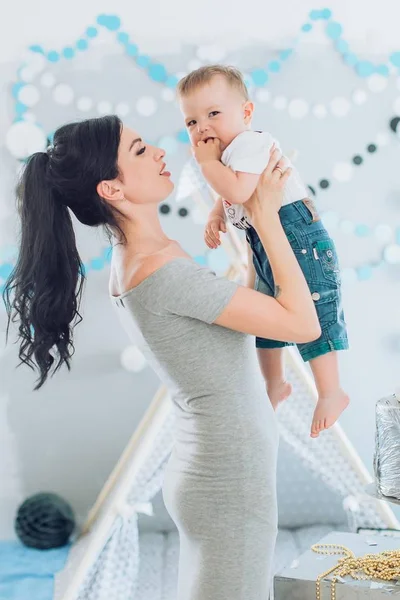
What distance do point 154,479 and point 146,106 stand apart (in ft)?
4.59

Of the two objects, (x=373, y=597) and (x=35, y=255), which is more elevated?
(x=35, y=255)

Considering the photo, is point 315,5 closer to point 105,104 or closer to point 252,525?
Result: point 105,104

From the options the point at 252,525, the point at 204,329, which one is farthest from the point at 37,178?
the point at 252,525

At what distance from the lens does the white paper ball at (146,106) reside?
10.6ft

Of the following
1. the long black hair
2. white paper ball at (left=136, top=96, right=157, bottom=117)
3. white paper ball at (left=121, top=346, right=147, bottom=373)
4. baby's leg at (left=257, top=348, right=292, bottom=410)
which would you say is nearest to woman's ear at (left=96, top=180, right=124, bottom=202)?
the long black hair

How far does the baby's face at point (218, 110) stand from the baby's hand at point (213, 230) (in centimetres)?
20

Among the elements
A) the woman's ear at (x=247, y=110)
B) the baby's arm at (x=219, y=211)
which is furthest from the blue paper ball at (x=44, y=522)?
the woman's ear at (x=247, y=110)

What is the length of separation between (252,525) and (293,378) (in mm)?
1231

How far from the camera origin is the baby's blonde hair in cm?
177

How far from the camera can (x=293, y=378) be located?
277 cm

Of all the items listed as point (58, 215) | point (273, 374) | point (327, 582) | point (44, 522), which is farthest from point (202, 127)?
point (44, 522)

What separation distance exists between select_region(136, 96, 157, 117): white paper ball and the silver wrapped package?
1921 millimetres

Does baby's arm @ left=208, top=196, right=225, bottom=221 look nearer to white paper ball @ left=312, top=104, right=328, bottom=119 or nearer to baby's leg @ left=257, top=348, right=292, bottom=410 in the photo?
baby's leg @ left=257, top=348, right=292, bottom=410

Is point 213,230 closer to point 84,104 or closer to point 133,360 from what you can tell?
point 133,360
